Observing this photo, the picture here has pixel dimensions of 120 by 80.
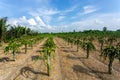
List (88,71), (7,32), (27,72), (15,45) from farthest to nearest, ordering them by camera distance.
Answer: (7,32) → (15,45) → (88,71) → (27,72)

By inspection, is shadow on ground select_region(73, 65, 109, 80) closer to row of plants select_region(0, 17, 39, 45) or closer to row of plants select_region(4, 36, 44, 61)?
row of plants select_region(4, 36, 44, 61)

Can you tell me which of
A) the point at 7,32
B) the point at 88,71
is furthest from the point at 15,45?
the point at 7,32

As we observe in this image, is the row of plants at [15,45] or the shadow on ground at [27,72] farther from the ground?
the row of plants at [15,45]

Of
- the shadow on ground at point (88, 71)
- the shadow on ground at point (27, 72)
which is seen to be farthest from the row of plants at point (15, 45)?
the shadow on ground at point (88, 71)

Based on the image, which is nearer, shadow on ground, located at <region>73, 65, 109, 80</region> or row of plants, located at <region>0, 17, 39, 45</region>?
shadow on ground, located at <region>73, 65, 109, 80</region>

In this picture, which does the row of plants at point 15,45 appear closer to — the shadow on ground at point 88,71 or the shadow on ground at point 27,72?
the shadow on ground at point 27,72

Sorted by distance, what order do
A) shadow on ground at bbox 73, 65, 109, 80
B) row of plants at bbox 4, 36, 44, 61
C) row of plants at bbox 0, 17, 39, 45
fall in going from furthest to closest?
row of plants at bbox 0, 17, 39, 45 → row of plants at bbox 4, 36, 44, 61 → shadow on ground at bbox 73, 65, 109, 80

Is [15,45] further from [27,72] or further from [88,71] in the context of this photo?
[88,71]

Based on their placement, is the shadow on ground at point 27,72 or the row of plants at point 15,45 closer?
the shadow on ground at point 27,72

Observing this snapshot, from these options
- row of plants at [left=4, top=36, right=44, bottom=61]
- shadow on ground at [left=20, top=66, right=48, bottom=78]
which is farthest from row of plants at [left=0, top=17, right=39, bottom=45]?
shadow on ground at [left=20, top=66, right=48, bottom=78]

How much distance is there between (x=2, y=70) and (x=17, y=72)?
2307 millimetres

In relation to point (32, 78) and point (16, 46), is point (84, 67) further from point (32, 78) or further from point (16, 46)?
point (16, 46)

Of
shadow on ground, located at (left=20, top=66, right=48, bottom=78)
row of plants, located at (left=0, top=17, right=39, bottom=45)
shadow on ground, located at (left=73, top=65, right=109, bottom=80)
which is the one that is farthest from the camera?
row of plants, located at (left=0, top=17, right=39, bottom=45)

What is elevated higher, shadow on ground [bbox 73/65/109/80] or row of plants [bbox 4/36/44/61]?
row of plants [bbox 4/36/44/61]
